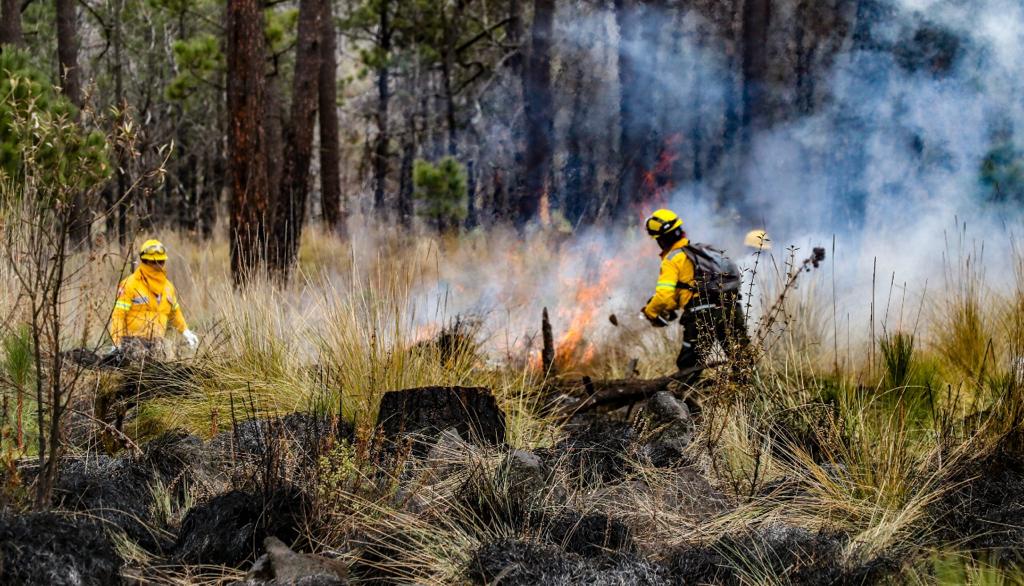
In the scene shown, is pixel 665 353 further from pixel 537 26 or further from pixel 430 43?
pixel 430 43

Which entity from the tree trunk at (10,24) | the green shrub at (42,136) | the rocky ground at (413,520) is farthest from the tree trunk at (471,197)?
the rocky ground at (413,520)

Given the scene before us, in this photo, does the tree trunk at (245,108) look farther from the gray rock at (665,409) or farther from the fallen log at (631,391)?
the gray rock at (665,409)

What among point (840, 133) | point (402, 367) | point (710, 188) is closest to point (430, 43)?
point (710, 188)

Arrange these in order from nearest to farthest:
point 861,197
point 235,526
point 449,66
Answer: point 235,526 → point 861,197 → point 449,66

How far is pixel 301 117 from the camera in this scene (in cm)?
1414

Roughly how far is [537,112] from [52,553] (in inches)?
604

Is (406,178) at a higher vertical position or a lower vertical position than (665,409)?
higher

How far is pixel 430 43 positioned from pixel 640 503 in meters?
18.3

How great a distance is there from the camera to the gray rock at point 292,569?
3637mm

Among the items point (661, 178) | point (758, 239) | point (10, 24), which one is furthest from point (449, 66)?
point (758, 239)

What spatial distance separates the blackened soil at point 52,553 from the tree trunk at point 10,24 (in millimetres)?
11145

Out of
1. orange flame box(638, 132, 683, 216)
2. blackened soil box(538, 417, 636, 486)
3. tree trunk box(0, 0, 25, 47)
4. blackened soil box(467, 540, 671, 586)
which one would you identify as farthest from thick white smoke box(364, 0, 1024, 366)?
tree trunk box(0, 0, 25, 47)

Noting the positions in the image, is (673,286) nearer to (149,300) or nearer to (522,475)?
(522,475)

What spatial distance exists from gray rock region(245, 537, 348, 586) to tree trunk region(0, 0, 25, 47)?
11354mm
